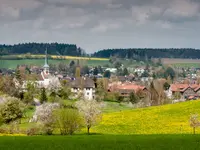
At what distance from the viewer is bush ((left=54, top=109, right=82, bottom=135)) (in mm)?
52406

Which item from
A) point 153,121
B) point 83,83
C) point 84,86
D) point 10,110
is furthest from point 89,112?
point 83,83

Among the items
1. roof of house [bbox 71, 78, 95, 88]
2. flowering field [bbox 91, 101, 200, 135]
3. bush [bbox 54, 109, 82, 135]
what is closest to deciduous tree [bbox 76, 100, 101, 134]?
flowering field [bbox 91, 101, 200, 135]

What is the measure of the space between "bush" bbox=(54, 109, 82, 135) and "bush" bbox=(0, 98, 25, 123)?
11088 mm

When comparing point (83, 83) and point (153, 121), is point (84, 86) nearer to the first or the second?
point (83, 83)

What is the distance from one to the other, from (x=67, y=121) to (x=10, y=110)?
13849mm

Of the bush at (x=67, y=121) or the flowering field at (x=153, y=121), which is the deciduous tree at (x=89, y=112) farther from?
the bush at (x=67, y=121)

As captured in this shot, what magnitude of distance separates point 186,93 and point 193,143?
533ft

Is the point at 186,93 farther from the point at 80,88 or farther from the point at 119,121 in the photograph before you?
the point at 119,121

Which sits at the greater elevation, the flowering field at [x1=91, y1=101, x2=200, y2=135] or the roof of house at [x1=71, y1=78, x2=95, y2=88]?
the roof of house at [x1=71, y1=78, x2=95, y2=88]

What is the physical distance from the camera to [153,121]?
66.2m

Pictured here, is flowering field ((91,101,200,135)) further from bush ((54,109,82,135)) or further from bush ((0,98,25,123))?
bush ((0,98,25,123))

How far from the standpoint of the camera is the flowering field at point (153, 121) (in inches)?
2301

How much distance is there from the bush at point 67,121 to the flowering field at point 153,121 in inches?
259

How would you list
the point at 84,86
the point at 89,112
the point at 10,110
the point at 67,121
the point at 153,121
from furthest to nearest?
1. the point at 84,86
2. the point at 153,121
3. the point at 10,110
4. the point at 89,112
5. the point at 67,121
